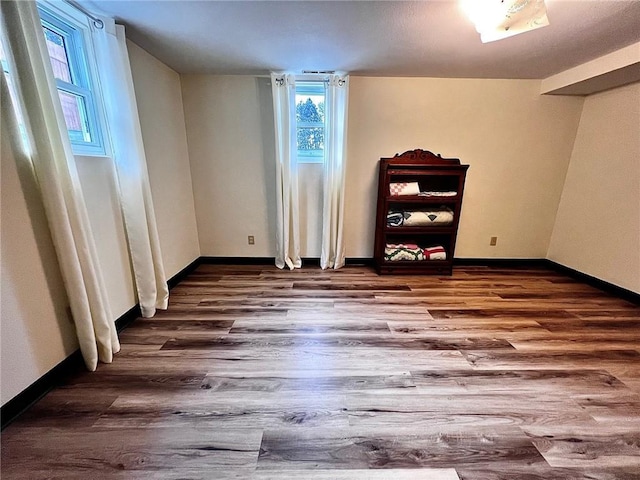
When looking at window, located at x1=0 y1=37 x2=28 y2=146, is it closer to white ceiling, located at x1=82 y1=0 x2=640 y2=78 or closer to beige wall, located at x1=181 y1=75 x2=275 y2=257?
white ceiling, located at x1=82 y1=0 x2=640 y2=78

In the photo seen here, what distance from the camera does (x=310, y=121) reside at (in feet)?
9.75

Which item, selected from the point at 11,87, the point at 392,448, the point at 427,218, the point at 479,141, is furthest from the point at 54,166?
the point at 479,141

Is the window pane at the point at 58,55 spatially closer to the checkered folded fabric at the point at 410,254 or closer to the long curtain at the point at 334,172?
the long curtain at the point at 334,172

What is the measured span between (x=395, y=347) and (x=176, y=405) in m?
1.34

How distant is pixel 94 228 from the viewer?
1717 millimetres

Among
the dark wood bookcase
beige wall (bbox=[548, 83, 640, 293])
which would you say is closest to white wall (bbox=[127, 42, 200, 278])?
the dark wood bookcase

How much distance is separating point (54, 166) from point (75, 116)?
0.61 meters

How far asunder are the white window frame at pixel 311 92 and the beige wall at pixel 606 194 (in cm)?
289

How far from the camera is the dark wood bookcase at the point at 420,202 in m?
2.82

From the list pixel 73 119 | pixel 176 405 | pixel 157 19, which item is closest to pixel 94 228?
pixel 73 119

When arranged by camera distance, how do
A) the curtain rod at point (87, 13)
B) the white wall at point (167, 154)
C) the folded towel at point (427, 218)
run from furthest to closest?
the folded towel at point (427, 218), the white wall at point (167, 154), the curtain rod at point (87, 13)

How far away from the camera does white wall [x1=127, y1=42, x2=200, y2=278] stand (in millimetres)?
2217

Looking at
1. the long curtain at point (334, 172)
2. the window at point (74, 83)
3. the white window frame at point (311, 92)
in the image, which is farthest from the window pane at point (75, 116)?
the long curtain at point (334, 172)

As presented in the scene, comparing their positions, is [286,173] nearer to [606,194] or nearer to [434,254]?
[434,254]
